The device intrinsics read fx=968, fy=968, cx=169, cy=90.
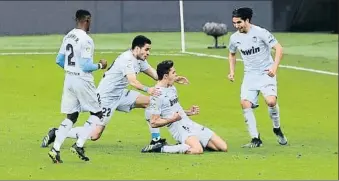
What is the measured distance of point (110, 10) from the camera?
39.6 m

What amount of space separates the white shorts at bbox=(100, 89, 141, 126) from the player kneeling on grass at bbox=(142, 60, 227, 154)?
784mm

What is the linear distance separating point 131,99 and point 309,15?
66.9 feet

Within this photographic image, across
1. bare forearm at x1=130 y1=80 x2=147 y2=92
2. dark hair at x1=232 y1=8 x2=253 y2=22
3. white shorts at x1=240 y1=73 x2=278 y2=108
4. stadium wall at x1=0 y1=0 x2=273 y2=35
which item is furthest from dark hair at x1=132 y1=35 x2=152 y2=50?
stadium wall at x1=0 y1=0 x2=273 y2=35

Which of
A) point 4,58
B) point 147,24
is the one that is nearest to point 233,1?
point 147,24

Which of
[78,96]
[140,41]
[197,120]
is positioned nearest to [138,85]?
[140,41]

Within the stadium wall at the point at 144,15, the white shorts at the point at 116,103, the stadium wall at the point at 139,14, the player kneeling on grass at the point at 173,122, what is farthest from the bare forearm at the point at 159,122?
the stadium wall at the point at 139,14

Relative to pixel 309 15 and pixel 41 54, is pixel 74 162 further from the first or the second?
pixel 309 15

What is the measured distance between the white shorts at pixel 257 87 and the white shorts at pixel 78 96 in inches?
112

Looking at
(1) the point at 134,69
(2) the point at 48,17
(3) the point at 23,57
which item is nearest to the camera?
(1) the point at 134,69

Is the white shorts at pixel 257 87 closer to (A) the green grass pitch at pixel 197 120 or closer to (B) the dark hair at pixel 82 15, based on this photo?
(A) the green grass pitch at pixel 197 120

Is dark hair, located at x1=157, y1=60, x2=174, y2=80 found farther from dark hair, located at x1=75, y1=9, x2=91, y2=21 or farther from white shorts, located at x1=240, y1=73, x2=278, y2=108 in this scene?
white shorts, located at x1=240, y1=73, x2=278, y2=108

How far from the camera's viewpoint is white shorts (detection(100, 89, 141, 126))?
13984mm

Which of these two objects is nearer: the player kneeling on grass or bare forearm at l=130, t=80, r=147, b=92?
bare forearm at l=130, t=80, r=147, b=92

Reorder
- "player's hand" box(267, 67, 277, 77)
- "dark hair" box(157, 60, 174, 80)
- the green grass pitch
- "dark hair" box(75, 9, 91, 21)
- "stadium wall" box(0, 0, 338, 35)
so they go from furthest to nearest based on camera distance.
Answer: "stadium wall" box(0, 0, 338, 35)
"player's hand" box(267, 67, 277, 77)
"dark hair" box(157, 60, 174, 80)
"dark hair" box(75, 9, 91, 21)
the green grass pitch
